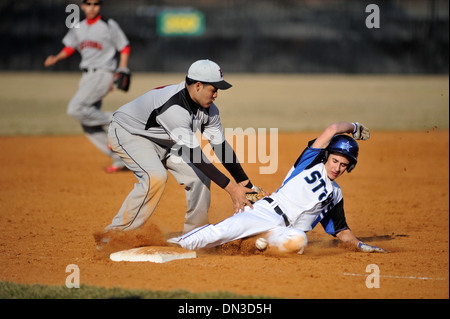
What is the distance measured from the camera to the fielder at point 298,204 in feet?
15.2

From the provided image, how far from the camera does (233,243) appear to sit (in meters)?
4.96

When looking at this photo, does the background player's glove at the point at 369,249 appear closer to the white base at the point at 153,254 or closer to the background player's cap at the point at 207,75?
the white base at the point at 153,254

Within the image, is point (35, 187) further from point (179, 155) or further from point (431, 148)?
point (431, 148)

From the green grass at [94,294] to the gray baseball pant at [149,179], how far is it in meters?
0.97

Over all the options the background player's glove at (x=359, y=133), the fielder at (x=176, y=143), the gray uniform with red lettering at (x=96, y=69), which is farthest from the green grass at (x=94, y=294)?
the gray uniform with red lettering at (x=96, y=69)

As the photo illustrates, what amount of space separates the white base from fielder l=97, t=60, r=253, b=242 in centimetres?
27

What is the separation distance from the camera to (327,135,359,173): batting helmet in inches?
181

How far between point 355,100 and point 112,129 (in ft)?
47.8

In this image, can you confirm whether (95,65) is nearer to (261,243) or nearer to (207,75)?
(207,75)

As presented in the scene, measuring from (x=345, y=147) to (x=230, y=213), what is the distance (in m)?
2.04

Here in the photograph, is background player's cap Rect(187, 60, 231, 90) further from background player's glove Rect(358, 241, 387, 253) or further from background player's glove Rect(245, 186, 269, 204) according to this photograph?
background player's glove Rect(358, 241, 387, 253)

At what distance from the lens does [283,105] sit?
17766 mm

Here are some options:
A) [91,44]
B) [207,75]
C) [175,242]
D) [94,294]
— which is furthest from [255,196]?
[91,44]

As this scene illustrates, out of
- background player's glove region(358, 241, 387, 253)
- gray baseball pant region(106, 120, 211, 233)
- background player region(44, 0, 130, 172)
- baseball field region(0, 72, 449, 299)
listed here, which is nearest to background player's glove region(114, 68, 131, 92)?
background player region(44, 0, 130, 172)
